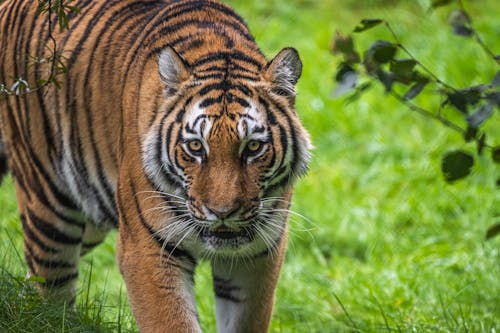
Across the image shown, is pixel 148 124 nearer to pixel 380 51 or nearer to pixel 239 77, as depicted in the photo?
pixel 239 77

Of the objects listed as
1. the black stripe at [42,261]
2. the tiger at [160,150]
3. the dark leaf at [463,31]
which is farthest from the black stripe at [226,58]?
the black stripe at [42,261]

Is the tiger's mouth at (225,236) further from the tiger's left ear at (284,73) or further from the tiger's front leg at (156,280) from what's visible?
the tiger's left ear at (284,73)

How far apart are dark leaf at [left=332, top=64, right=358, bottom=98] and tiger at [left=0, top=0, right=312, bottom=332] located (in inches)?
7.1

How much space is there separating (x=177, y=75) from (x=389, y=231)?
11.5 ft

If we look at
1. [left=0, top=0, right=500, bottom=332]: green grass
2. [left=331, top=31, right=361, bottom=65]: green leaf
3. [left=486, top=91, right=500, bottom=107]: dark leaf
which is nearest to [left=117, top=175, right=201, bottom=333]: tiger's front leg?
[left=0, top=0, right=500, bottom=332]: green grass

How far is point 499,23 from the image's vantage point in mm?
8695

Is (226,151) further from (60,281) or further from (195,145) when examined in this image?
(60,281)

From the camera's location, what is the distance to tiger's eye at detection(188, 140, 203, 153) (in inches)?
129

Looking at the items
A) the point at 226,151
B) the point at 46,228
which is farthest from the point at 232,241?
the point at 46,228

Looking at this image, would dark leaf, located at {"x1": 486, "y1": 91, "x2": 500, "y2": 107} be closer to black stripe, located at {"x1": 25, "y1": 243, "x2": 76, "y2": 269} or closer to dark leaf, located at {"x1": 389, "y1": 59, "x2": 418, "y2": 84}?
dark leaf, located at {"x1": 389, "y1": 59, "x2": 418, "y2": 84}

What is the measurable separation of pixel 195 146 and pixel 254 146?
20cm

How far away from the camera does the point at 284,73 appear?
3482mm

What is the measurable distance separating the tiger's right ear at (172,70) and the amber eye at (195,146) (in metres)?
0.27

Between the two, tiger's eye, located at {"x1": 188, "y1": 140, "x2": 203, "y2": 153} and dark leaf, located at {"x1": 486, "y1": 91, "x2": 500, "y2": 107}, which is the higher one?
dark leaf, located at {"x1": 486, "y1": 91, "x2": 500, "y2": 107}
